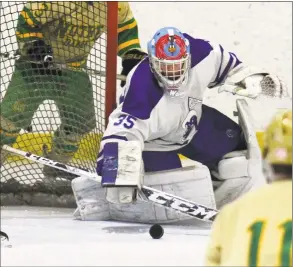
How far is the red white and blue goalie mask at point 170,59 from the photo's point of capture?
2529 mm

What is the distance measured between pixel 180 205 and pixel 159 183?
15cm

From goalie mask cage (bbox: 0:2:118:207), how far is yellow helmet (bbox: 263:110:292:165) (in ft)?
5.29

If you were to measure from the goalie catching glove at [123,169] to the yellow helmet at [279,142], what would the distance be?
1213mm

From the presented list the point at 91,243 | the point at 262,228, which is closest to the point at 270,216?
the point at 262,228

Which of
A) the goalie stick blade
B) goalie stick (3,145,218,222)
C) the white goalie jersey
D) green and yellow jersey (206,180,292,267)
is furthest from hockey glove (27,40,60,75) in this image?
green and yellow jersey (206,180,292,267)

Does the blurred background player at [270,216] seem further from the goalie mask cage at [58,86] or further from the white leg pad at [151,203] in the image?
the goalie mask cage at [58,86]

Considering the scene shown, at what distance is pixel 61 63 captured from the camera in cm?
286

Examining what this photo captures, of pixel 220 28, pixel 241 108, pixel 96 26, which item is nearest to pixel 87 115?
pixel 96 26

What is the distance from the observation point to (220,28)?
Result: 11.9ft

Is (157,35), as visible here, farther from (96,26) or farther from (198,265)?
(198,265)

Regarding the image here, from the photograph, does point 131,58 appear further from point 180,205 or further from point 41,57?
point 180,205

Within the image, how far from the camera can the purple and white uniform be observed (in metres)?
2.55

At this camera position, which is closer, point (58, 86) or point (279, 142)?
point (279, 142)

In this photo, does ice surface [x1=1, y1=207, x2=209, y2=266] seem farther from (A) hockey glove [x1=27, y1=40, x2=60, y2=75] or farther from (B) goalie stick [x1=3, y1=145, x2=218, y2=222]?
(A) hockey glove [x1=27, y1=40, x2=60, y2=75]
